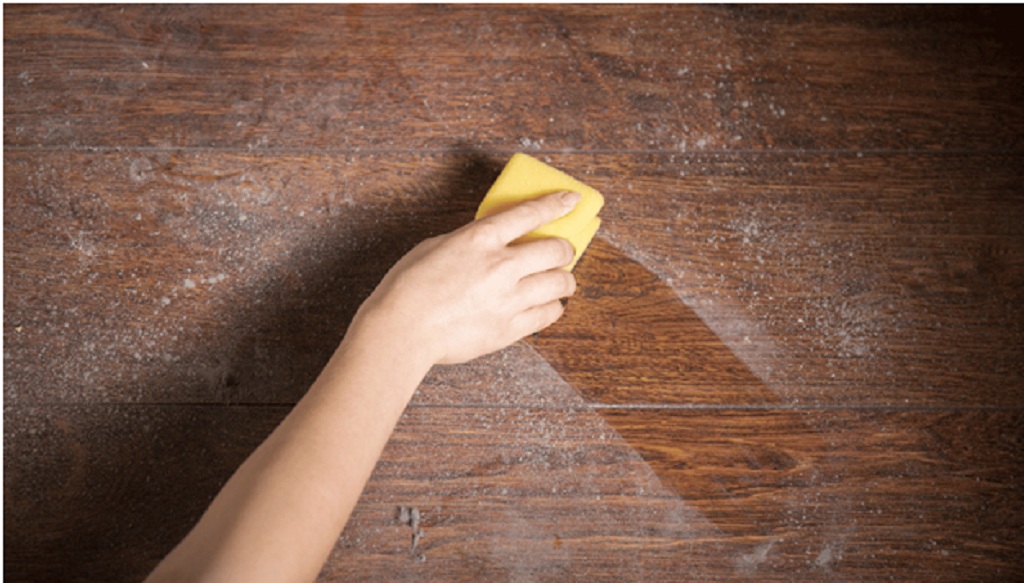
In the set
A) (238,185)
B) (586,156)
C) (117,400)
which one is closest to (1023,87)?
(586,156)

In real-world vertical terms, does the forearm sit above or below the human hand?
below

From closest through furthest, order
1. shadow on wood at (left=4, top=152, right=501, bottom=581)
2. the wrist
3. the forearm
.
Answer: the forearm, the wrist, shadow on wood at (left=4, top=152, right=501, bottom=581)

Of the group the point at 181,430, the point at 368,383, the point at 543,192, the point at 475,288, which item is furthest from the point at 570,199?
the point at 181,430

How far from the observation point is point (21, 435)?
28.2 inches

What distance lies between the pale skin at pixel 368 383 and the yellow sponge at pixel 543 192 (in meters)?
0.02

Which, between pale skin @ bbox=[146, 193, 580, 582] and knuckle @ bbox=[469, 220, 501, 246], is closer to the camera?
pale skin @ bbox=[146, 193, 580, 582]

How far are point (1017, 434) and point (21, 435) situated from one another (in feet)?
3.56

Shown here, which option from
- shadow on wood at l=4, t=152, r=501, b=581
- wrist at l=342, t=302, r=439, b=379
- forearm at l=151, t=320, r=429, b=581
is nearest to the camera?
forearm at l=151, t=320, r=429, b=581

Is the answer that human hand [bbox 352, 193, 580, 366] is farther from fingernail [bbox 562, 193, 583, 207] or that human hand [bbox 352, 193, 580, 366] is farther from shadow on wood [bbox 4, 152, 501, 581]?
shadow on wood [bbox 4, 152, 501, 581]

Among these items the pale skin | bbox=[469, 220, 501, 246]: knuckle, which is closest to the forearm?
the pale skin

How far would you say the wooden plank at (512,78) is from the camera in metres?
0.77

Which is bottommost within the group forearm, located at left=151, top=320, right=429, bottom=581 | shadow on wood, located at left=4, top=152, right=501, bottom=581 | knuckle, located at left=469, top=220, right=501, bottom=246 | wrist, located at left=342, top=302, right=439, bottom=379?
shadow on wood, located at left=4, top=152, right=501, bottom=581

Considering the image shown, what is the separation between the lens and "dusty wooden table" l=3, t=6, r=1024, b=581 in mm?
705

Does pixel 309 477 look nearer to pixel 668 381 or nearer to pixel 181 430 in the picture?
pixel 181 430
